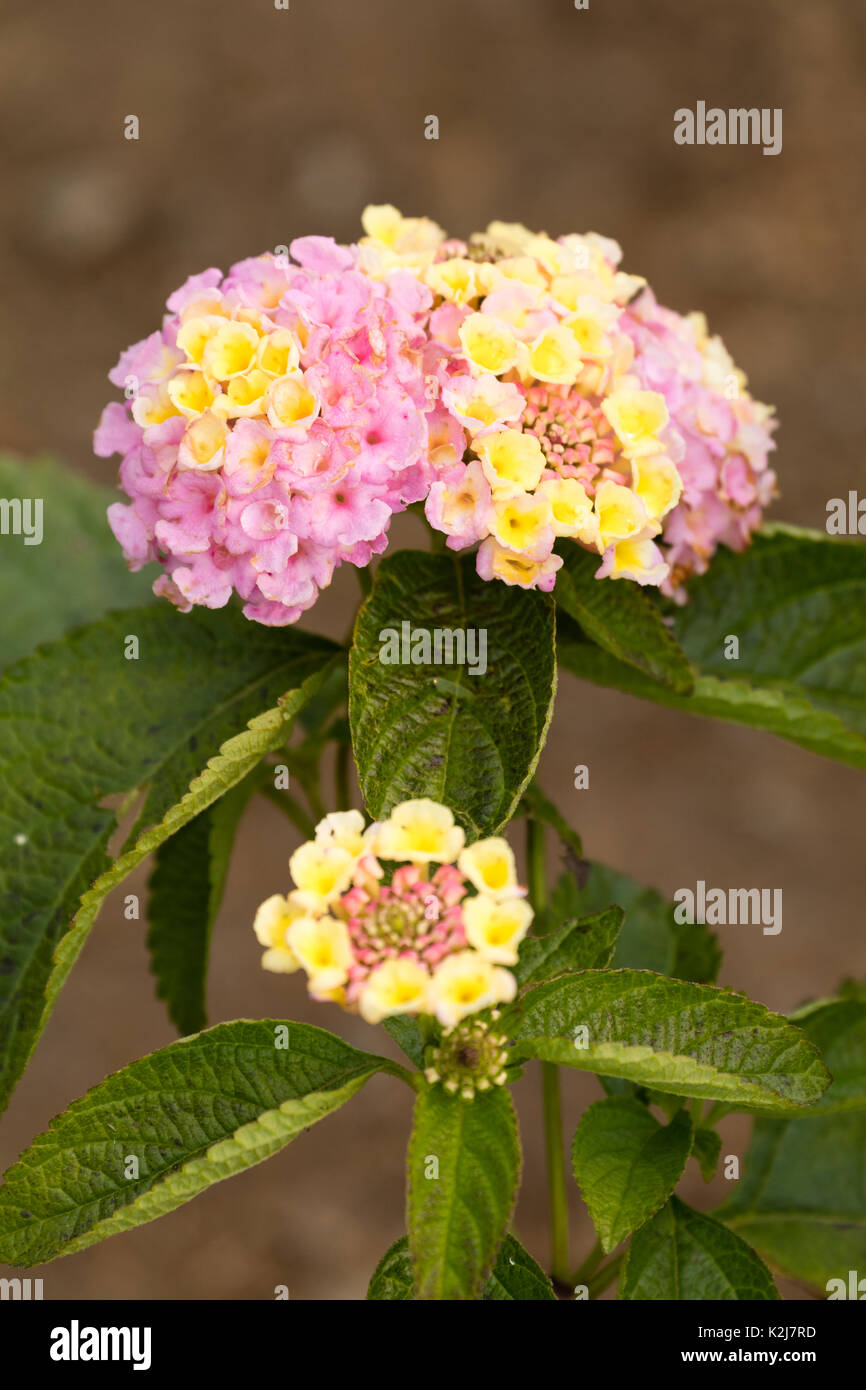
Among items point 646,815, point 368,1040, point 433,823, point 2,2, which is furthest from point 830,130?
point 433,823

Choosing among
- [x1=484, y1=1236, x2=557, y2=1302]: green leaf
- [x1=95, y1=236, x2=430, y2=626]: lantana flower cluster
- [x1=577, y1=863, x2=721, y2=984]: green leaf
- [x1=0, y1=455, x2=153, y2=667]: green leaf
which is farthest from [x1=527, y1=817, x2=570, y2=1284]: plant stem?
[x1=0, y1=455, x2=153, y2=667]: green leaf

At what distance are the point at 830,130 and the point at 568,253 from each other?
2712 millimetres

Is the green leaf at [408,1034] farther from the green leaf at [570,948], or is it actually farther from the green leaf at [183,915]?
the green leaf at [183,915]

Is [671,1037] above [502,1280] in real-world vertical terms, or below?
above

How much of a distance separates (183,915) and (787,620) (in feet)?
1.57

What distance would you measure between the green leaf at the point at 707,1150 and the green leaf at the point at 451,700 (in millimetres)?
271

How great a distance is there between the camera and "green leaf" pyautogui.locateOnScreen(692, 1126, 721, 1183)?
0.87 m

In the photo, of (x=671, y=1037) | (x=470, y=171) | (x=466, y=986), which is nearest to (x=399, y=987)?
(x=466, y=986)

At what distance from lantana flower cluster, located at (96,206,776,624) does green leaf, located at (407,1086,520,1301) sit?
29 centimetres

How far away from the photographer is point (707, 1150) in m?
0.88

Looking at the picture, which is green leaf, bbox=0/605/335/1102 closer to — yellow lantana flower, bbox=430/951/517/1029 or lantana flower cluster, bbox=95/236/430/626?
lantana flower cluster, bbox=95/236/430/626

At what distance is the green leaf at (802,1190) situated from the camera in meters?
1.00

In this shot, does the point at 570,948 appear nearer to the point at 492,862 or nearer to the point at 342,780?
the point at 492,862
